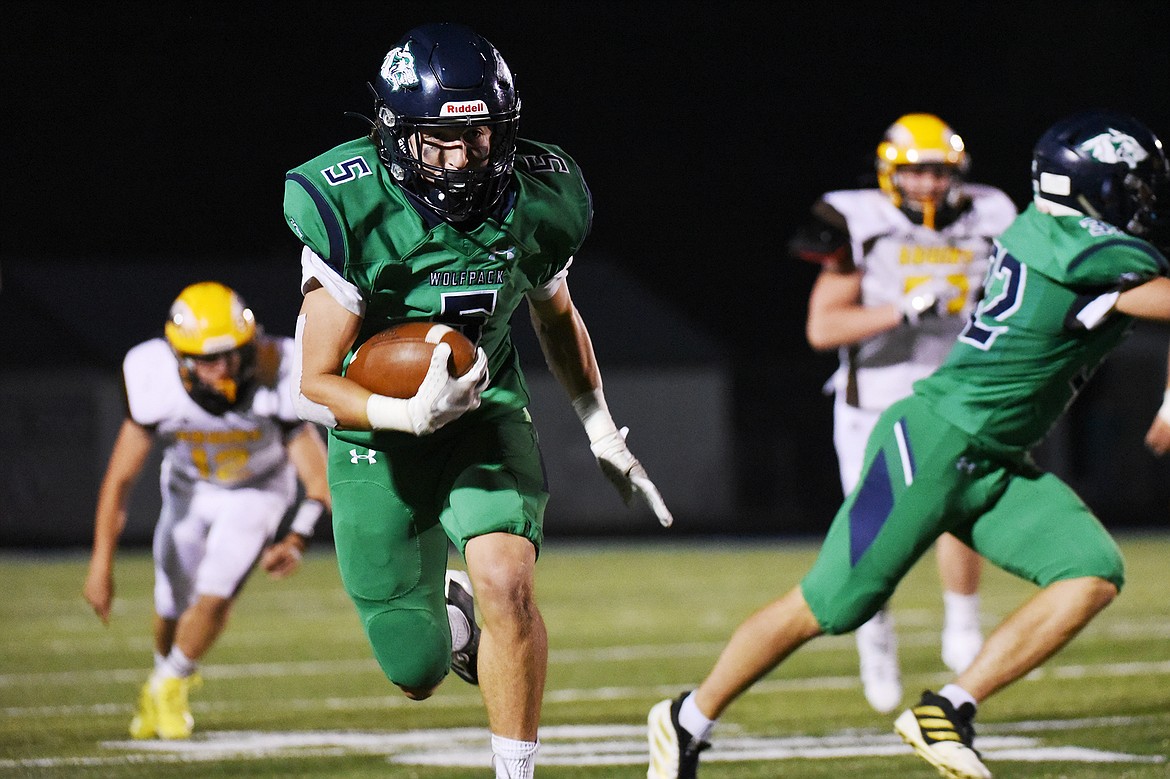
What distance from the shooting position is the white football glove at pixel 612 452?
12.9ft

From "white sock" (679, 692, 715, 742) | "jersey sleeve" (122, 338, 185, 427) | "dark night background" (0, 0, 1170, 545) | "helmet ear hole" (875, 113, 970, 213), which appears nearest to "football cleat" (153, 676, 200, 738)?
"jersey sleeve" (122, 338, 185, 427)

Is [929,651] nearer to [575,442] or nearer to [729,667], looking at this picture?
[729,667]

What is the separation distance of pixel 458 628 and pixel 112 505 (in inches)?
82.8

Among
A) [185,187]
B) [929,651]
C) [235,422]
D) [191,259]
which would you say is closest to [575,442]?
[191,259]

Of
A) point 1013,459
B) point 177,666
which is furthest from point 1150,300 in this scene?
point 177,666

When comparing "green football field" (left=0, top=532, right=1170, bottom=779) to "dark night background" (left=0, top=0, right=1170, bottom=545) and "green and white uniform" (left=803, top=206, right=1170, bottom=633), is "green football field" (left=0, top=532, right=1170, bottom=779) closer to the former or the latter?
"green and white uniform" (left=803, top=206, right=1170, bottom=633)

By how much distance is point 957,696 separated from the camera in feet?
12.4

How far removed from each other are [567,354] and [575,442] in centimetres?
1345

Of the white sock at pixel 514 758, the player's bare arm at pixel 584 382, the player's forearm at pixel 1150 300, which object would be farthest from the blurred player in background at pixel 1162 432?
the white sock at pixel 514 758

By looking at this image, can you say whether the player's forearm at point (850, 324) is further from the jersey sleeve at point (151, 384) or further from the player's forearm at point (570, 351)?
the jersey sleeve at point (151, 384)

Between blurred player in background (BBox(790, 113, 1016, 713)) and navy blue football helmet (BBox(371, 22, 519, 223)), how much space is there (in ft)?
7.35

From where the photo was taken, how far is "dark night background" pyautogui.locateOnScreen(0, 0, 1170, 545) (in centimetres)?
1902

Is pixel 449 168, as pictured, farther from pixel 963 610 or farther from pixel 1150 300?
pixel 963 610

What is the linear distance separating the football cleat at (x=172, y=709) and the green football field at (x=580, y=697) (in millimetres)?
71
